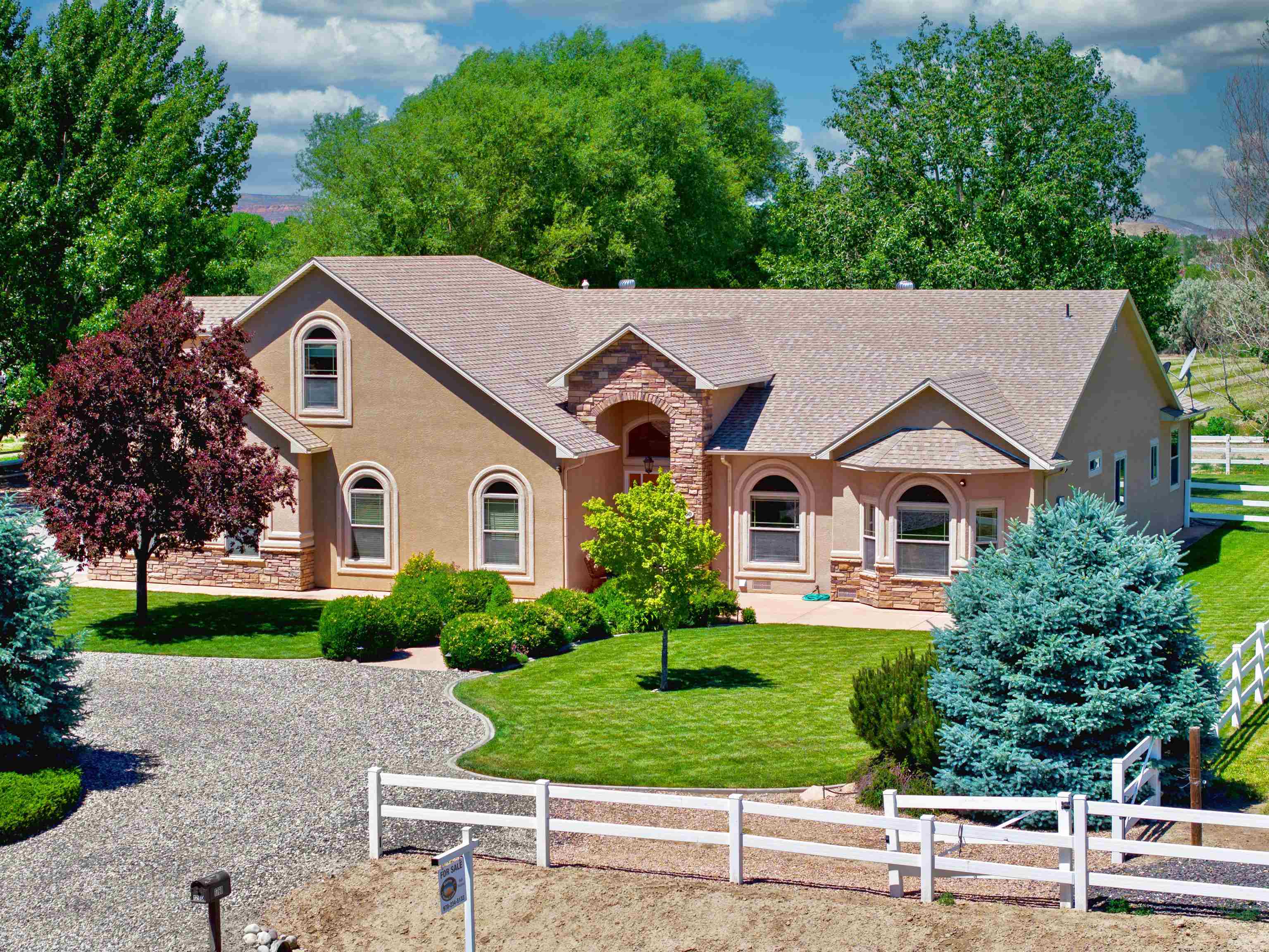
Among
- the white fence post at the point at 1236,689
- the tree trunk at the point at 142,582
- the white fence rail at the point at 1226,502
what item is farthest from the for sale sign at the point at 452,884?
the white fence rail at the point at 1226,502

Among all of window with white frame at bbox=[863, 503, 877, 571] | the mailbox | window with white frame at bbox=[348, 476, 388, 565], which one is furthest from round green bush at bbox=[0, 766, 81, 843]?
window with white frame at bbox=[863, 503, 877, 571]

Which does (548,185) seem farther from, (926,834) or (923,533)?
(926,834)

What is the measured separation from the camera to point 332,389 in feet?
101

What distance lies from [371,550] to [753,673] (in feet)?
35.1

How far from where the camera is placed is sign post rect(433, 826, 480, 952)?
11.7m

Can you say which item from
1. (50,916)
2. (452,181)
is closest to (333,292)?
(50,916)

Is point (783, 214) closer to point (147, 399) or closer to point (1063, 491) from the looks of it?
point (1063, 491)

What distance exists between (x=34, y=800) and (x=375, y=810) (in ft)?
13.6

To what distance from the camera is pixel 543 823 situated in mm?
14633

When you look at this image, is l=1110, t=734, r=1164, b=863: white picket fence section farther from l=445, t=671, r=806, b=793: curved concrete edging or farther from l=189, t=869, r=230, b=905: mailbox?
l=189, t=869, r=230, b=905: mailbox

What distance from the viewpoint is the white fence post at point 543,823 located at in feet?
47.6

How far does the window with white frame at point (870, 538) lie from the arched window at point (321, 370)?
1164cm

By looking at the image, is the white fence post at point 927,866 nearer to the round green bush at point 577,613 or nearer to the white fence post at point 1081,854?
the white fence post at point 1081,854

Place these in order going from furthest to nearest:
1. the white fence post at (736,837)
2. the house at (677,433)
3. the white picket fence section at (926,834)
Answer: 1. the house at (677,433)
2. the white fence post at (736,837)
3. the white picket fence section at (926,834)
